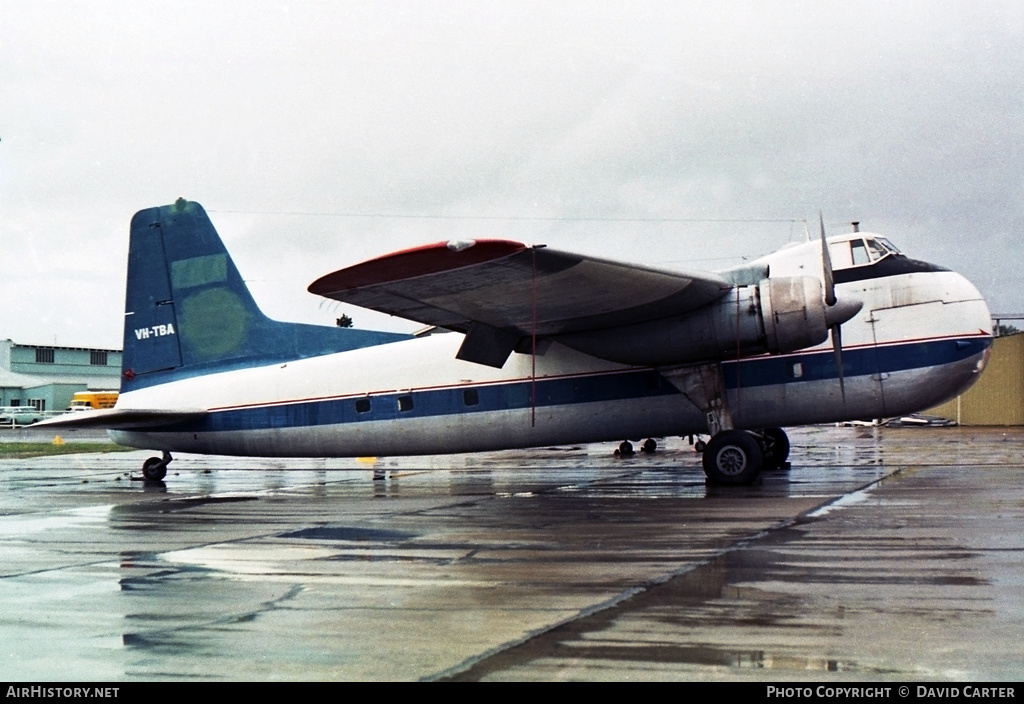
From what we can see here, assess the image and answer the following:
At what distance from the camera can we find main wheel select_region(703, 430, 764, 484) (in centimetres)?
1566

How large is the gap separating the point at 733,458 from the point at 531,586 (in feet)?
30.1

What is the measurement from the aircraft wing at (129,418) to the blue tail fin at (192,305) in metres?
1.16

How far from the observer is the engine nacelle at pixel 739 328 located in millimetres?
15477

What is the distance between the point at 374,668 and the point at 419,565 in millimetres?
3550

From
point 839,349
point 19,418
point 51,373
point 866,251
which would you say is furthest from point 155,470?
point 51,373

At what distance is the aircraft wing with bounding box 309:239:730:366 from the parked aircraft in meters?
0.04

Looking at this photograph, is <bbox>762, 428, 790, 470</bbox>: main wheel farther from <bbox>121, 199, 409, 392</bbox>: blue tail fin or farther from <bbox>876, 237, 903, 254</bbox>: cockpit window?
<bbox>121, 199, 409, 392</bbox>: blue tail fin

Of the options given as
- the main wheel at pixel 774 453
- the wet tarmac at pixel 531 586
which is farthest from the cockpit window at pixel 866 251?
the main wheel at pixel 774 453

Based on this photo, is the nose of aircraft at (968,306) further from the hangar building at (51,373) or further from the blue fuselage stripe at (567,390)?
the hangar building at (51,373)

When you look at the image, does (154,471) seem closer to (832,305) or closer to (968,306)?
(832,305)

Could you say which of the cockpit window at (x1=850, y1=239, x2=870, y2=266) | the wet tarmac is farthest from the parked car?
the cockpit window at (x1=850, y1=239, x2=870, y2=266)

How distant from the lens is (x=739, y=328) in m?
15.6
